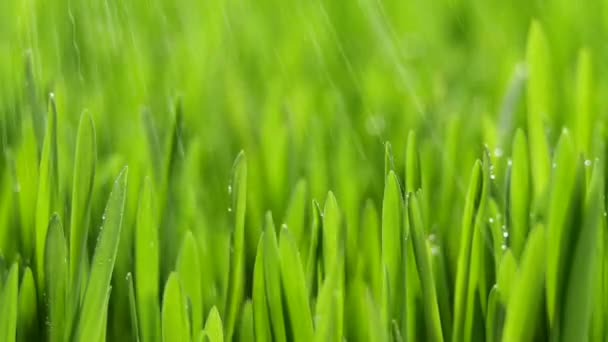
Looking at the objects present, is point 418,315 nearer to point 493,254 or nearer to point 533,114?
point 493,254

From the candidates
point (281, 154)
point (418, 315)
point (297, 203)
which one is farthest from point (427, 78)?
point (418, 315)

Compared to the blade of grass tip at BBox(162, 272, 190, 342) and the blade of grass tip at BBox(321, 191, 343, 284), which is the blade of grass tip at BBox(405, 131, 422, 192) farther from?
the blade of grass tip at BBox(162, 272, 190, 342)

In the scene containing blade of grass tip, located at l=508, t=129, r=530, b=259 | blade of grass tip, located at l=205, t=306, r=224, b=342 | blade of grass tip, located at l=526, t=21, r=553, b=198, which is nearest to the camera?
blade of grass tip, located at l=205, t=306, r=224, b=342

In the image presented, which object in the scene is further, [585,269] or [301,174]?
[301,174]

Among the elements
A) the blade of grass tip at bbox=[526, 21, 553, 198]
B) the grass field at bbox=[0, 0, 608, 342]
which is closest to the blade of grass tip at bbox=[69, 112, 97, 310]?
the grass field at bbox=[0, 0, 608, 342]

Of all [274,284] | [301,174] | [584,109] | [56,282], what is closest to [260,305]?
[274,284]

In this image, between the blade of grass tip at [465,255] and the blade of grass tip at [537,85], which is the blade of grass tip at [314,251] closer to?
the blade of grass tip at [465,255]

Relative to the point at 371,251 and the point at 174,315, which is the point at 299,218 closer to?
the point at 371,251
